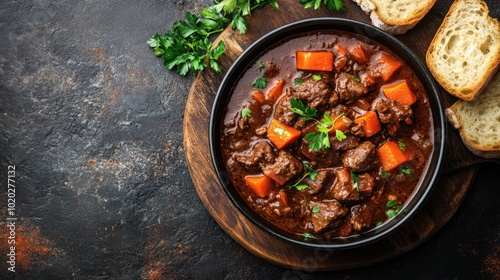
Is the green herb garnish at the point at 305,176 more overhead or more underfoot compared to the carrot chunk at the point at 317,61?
more underfoot

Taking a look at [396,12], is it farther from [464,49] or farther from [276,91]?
[276,91]

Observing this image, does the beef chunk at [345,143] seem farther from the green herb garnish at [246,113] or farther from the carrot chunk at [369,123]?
the green herb garnish at [246,113]

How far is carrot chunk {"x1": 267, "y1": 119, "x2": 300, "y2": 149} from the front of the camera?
170 inches

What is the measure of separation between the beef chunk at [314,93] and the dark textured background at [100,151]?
4.34 feet

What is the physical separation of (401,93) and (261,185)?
1412 mm

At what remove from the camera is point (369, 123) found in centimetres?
424

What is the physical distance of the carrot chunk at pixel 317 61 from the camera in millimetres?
4340

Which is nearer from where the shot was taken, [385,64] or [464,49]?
[385,64]

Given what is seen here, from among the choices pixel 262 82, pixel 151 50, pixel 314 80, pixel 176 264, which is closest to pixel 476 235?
pixel 314 80

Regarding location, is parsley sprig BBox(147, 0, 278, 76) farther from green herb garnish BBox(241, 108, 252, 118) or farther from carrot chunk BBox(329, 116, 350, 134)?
carrot chunk BBox(329, 116, 350, 134)

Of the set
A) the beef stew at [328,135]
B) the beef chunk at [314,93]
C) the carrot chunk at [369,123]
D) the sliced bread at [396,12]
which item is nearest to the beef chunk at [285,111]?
the beef stew at [328,135]

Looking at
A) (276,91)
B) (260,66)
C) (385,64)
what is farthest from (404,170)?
(260,66)

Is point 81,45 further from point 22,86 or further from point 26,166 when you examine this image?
point 26,166

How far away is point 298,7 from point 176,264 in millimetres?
2753
